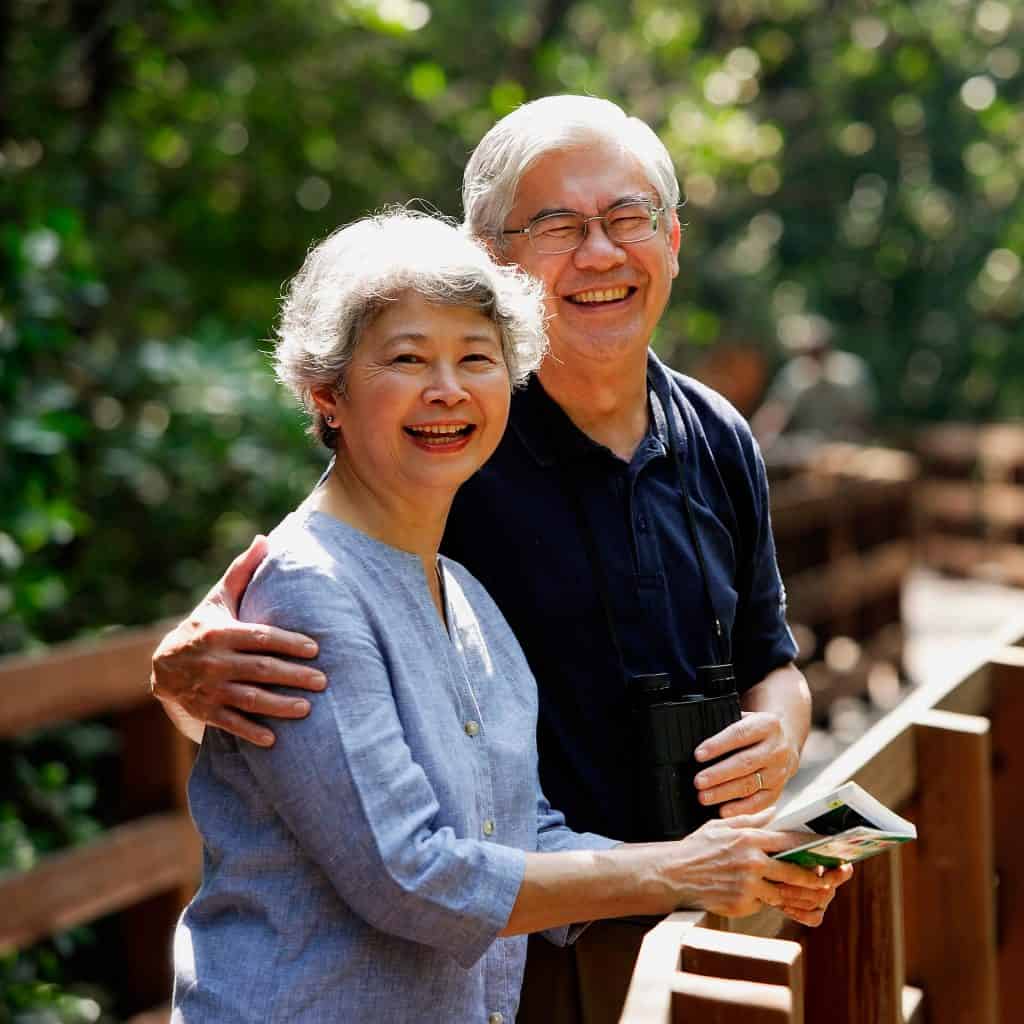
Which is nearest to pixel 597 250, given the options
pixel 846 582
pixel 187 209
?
pixel 187 209

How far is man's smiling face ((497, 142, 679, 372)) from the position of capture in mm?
2123

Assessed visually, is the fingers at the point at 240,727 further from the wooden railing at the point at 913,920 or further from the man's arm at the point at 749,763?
the man's arm at the point at 749,763

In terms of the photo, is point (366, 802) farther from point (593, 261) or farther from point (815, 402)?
point (815, 402)

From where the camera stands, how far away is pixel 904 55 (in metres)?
12.9

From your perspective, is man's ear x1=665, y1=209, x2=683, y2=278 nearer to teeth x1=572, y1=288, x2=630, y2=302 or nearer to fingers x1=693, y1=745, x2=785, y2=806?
teeth x1=572, y1=288, x2=630, y2=302

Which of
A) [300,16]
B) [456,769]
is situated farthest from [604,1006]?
[300,16]

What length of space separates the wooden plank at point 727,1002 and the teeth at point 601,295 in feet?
3.48

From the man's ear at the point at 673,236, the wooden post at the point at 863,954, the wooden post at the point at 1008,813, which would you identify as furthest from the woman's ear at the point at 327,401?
the wooden post at the point at 1008,813

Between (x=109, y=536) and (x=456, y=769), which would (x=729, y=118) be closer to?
(x=109, y=536)

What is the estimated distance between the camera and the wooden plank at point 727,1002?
1349 mm

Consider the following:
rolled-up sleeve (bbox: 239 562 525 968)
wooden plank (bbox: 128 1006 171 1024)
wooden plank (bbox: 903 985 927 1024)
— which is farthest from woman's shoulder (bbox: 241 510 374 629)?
wooden plank (bbox: 128 1006 171 1024)

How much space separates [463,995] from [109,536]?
372 cm

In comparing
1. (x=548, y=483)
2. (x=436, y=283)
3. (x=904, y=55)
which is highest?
(x=904, y=55)

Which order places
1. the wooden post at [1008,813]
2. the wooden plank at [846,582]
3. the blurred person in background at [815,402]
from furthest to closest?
the blurred person in background at [815,402]
the wooden plank at [846,582]
the wooden post at [1008,813]
